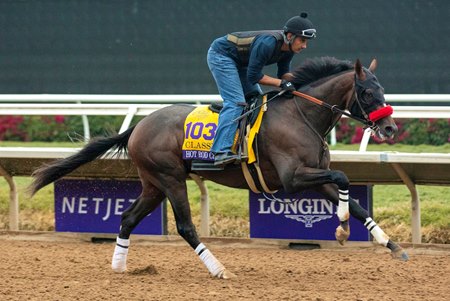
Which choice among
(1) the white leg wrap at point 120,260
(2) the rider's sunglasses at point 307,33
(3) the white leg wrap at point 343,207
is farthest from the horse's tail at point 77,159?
(3) the white leg wrap at point 343,207

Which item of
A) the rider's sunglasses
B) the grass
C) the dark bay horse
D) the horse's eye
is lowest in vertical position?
the grass

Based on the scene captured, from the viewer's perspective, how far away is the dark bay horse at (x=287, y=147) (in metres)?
7.11

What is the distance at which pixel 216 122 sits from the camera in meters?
7.58

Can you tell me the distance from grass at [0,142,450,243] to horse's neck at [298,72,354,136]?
2.11 metres

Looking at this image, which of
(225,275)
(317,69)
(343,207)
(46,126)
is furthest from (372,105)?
(46,126)

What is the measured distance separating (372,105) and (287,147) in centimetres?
67

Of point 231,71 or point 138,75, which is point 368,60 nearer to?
point 138,75

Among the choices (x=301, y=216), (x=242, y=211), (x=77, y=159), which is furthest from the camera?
(x=242, y=211)

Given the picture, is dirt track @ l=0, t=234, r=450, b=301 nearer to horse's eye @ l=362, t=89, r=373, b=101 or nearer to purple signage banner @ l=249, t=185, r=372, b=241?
purple signage banner @ l=249, t=185, r=372, b=241

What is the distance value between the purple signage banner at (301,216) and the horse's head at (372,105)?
1.74m

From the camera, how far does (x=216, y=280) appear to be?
7301 millimetres

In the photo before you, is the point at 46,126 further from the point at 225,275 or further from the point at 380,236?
the point at 380,236

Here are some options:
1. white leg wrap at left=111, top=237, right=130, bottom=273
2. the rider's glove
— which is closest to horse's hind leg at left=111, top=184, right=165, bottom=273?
white leg wrap at left=111, top=237, right=130, bottom=273

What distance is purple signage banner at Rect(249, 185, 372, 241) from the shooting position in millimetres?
8789
